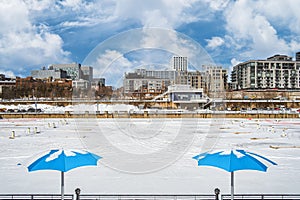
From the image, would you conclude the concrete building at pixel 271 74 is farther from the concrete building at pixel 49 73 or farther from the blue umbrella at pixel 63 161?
the blue umbrella at pixel 63 161

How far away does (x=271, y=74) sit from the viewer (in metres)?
127

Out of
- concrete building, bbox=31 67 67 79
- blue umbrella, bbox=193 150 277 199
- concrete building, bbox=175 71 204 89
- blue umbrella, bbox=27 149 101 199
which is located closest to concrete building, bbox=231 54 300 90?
concrete building, bbox=175 71 204 89

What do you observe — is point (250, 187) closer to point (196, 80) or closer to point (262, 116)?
point (262, 116)

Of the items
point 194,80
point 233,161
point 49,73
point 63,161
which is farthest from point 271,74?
point 63,161

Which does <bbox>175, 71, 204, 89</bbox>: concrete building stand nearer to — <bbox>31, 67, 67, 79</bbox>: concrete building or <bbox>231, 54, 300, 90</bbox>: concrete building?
<bbox>231, 54, 300, 90</bbox>: concrete building

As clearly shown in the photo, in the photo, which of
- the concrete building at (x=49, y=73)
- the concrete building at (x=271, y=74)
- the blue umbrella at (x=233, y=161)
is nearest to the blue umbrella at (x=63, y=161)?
the blue umbrella at (x=233, y=161)

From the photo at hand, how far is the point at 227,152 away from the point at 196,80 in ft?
266

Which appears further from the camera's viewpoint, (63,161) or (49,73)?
(49,73)

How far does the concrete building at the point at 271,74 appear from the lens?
126000 millimetres

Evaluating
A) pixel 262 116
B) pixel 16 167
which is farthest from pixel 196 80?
pixel 16 167

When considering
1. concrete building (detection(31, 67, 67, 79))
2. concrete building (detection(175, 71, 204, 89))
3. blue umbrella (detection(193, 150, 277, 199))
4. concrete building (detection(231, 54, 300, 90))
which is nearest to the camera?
blue umbrella (detection(193, 150, 277, 199))

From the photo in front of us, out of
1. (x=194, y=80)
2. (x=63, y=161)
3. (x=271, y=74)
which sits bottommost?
(x=63, y=161)

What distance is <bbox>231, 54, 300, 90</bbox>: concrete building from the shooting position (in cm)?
12600

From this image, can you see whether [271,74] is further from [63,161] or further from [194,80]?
[63,161]
